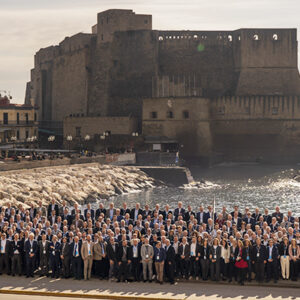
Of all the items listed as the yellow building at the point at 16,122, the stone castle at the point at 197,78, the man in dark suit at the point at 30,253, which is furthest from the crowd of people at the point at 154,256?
the yellow building at the point at 16,122

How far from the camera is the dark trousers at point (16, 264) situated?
16359 millimetres

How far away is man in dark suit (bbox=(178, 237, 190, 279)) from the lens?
15984 mm

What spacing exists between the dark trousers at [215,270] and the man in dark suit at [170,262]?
3.52 feet

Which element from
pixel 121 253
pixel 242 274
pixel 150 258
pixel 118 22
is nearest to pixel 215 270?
pixel 242 274

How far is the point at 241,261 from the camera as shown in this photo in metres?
15.5

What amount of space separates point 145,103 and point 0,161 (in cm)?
2567

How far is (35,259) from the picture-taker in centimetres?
1647

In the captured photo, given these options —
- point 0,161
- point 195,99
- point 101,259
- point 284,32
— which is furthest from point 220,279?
point 284,32

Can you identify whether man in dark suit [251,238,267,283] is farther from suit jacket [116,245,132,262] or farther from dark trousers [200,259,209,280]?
suit jacket [116,245,132,262]

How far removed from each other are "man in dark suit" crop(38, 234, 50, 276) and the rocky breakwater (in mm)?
17466

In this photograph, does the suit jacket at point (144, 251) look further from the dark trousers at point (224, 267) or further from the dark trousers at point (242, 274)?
the dark trousers at point (242, 274)

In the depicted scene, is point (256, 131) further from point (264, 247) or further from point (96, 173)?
point (264, 247)

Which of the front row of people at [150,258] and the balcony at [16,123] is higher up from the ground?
the balcony at [16,123]

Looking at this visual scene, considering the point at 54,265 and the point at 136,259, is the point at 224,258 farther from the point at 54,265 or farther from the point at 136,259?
the point at 54,265
